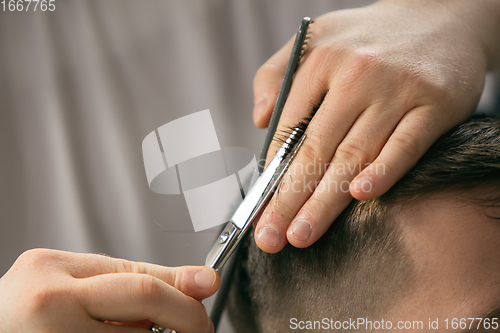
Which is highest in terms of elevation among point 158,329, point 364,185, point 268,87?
point 268,87

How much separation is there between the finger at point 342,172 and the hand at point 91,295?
0.44ft

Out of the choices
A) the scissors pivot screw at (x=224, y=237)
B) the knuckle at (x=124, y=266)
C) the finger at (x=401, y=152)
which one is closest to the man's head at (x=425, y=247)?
the finger at (x=401, y=152)

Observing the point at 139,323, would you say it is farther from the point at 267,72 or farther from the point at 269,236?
the point at 267,72

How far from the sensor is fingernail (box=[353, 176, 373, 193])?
38 centimetres

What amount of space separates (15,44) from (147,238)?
0.54m

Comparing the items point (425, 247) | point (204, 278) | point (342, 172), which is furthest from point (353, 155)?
point (204, 278)

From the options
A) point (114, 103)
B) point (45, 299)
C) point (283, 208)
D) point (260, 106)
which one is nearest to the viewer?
point (45, 299)

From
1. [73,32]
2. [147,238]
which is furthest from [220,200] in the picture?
[73,32]

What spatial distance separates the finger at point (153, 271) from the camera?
14.7 inches

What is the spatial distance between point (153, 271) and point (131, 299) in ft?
0.18

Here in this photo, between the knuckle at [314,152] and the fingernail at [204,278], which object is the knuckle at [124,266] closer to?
the fingernail at [204,278]

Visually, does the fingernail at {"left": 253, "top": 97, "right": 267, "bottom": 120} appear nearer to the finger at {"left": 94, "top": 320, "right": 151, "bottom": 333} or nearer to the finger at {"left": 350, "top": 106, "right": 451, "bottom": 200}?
the finger at {"left": 350, "top": 106, "right": 451, "bottom": 200}

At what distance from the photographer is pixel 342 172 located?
431 mm

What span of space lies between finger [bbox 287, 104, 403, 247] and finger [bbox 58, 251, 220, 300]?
0.11m
